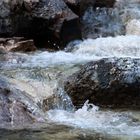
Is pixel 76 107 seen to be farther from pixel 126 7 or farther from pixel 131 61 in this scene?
pixel 126 7

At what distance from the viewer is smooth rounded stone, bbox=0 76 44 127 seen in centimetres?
593

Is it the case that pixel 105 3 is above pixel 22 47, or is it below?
above

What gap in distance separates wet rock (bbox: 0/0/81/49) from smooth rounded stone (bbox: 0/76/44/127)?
4.59 m

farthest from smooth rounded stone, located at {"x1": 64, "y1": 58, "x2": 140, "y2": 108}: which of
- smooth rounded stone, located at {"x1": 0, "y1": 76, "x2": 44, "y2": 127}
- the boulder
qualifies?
the boulder

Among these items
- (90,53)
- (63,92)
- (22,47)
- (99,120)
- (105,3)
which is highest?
(105,3)

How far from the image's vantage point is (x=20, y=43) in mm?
10445

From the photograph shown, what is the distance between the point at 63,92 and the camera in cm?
730

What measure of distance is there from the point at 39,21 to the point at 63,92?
4.33 metres

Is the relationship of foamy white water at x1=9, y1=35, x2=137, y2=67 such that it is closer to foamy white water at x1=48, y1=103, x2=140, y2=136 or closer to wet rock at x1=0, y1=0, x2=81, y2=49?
wet rock at x1=0, y1=0, x2=81, y2=49

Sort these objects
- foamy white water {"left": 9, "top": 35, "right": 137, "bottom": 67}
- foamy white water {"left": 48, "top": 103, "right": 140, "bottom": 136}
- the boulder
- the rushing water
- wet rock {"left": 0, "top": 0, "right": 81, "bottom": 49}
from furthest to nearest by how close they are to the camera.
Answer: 1. the boulder
2. wet rock {"left": 0, "top": 0, "right": 81, "bottom": 49}
3. foamy white water {"left": 9, "top": 35, "right": 137, "bottom": 67}
4. foamy white water {"left": 48, "top": 103, "right": 140, "bottom": 136}
5. the rushing water

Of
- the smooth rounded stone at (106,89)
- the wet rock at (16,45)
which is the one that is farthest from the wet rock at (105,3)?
the smooth rounded stone at (106,89)

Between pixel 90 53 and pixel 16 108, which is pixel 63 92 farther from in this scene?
pixel 90 53

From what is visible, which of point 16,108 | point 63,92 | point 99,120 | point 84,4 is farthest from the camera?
point 84,4

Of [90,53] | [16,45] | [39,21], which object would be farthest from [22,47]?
[90,53]
